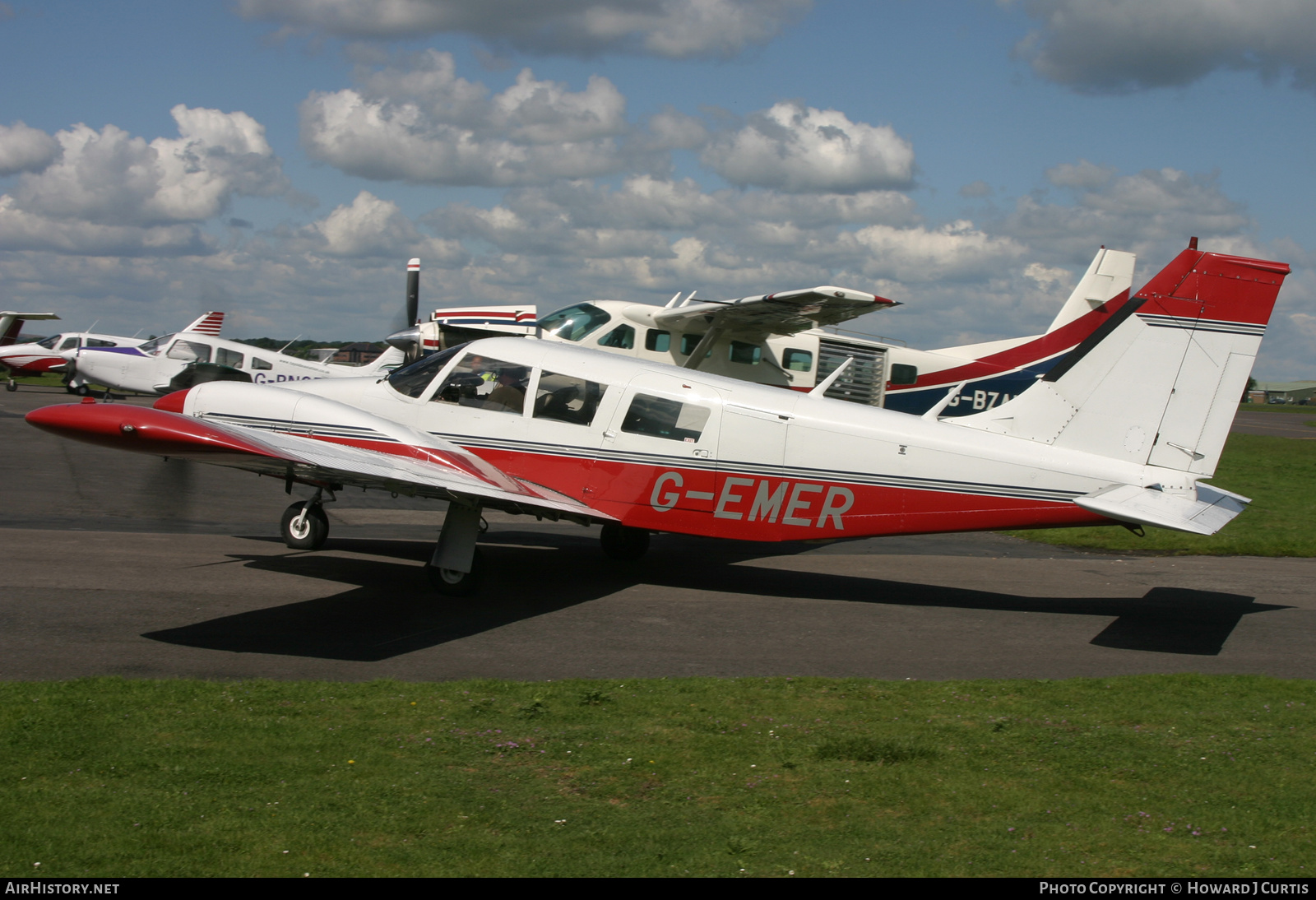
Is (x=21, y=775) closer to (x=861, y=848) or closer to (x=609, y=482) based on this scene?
(x=861, y=848)

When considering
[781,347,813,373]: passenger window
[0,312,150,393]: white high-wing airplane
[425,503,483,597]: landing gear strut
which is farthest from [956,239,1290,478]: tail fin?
[0,312,150,393]: white high-wing airplane

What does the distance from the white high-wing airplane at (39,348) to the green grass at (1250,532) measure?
3312 cm

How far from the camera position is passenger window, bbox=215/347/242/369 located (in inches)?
1117

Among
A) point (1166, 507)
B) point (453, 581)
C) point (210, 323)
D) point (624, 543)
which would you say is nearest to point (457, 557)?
point (453, 581)

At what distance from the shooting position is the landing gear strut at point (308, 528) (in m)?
11.6

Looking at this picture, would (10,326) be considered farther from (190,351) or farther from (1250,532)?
(1250,532)

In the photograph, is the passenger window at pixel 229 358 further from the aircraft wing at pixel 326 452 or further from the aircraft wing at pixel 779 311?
the aircraft wing at pixel 326 452

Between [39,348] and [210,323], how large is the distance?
993cm

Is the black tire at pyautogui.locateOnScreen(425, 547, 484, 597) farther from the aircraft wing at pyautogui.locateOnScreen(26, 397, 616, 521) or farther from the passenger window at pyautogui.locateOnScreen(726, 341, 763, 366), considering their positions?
the passenger window at pyautogui.locateOnScreen(726, 341, 763, 366)

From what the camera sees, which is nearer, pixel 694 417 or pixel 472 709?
pixel 472 709

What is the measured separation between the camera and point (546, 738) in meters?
5.84

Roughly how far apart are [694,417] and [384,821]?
20.9ft

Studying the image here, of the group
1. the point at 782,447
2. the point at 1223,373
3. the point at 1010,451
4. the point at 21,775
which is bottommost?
the point at 21,775

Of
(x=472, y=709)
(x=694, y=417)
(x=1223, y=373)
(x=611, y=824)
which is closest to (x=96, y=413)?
(x=472, y=709)
